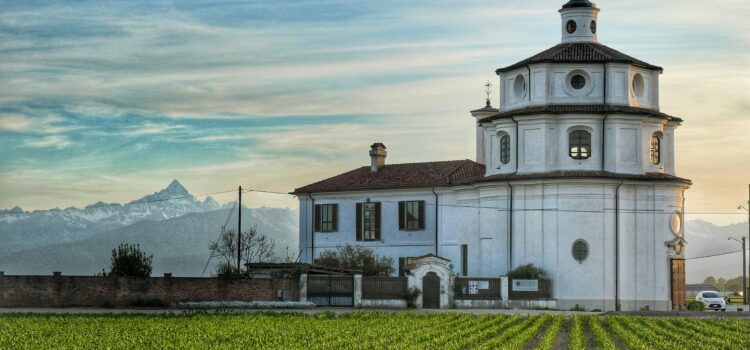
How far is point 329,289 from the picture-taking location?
69750mm

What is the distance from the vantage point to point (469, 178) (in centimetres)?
7819

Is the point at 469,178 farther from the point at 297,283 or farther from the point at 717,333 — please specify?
the point at 717,333

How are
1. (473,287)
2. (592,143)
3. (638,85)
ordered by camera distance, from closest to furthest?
(473,287)
(592,143)
(638,85)

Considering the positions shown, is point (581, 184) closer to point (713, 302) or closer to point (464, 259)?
point (464, 259)

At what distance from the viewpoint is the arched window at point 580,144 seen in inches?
2837

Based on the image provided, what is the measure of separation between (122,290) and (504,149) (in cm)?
2306

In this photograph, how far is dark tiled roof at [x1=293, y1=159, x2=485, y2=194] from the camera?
3142 inches

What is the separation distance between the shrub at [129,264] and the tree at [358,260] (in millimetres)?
12448

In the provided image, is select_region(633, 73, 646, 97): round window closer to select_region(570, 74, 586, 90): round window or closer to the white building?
the white building

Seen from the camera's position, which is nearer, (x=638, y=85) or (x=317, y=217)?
(x=638, y=85)

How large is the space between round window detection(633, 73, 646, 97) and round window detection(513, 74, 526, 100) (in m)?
6.08

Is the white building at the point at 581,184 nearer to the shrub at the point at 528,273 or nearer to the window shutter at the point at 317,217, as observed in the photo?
the shrub at the point at 528,273

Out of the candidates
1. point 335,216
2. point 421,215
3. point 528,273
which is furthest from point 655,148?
point 335,216

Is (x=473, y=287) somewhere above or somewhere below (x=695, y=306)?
above
